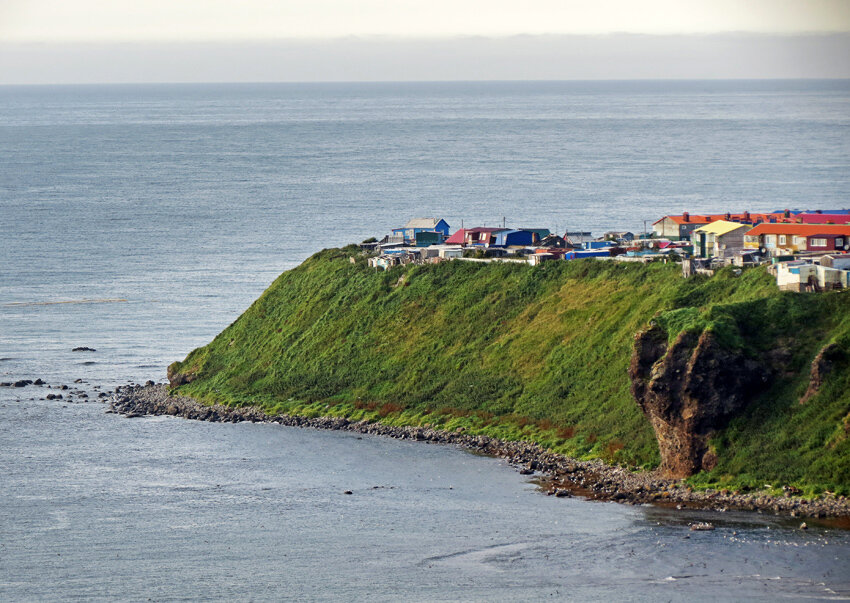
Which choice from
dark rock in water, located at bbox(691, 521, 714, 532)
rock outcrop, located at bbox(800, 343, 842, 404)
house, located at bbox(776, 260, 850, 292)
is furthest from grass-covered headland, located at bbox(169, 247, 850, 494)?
dark rock in water, located at bbox(691, 521, 714, 532)

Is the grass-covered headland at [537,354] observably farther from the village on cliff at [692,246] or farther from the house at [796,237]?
the house at [796,237]

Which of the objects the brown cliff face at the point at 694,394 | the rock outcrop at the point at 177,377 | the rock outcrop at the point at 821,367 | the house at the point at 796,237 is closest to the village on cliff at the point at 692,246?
the house at the point at 796,237

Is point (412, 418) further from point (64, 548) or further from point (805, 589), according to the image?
point (805, 589)

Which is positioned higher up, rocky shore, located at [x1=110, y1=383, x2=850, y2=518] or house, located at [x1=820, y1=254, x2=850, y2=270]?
house, located at [x1=820, y1=254, x2=850, y2=270]

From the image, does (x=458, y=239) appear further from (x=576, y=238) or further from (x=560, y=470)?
(x=560, y=470)

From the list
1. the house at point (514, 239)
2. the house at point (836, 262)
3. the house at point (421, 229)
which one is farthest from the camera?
the house at point (421, 229)

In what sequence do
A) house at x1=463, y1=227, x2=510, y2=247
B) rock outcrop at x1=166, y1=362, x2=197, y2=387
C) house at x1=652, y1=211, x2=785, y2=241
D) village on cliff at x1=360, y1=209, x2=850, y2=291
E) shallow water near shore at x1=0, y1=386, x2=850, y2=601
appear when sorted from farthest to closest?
1. house at x1=463, y1=227, x2=510, y2=247
2. house at x1=652, y1=211, x2=785, y2=241
3. rock outcrop at x1=166, y1=362, x2=197, y2=387
4. village on cliff at x1=360, y1=209, x2=850, y2=291
5. shallow water near shore at x1=0, y1=386, x2=850, y2=601

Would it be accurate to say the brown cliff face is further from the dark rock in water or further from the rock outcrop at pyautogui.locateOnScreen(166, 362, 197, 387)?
the rock outcrop at pyautogui.locateOnScreen(166, 362, 197, 387)
